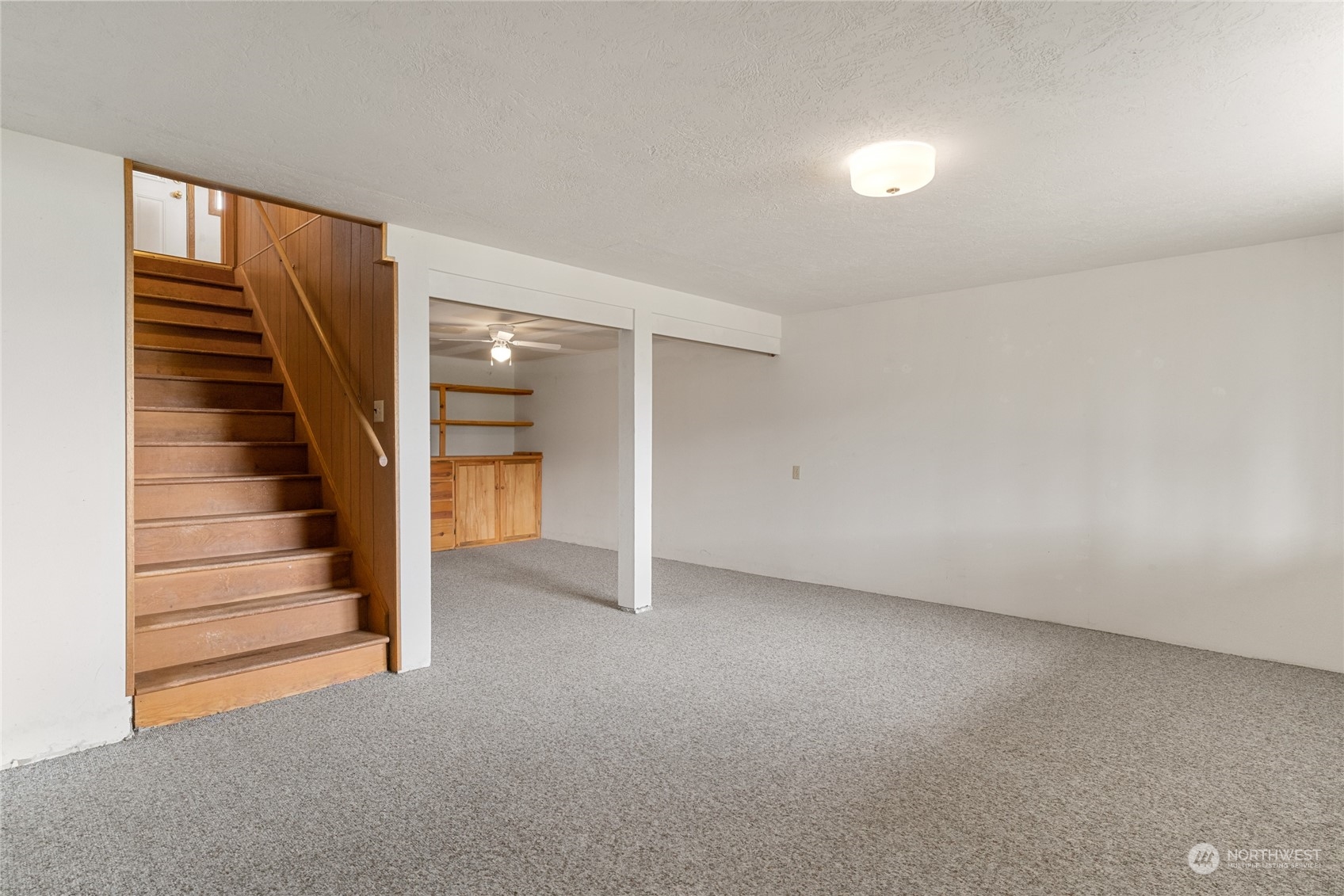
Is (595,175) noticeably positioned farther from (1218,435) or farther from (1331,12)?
(1218,435)

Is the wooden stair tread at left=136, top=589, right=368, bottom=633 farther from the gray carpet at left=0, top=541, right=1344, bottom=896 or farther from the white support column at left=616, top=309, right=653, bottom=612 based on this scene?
the white support column at left=616, top=309, right=653, bottom=612

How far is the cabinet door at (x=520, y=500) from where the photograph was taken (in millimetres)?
7805

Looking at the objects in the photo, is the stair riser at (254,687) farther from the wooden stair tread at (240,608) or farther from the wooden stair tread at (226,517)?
the wooden stair tread at (226,517)

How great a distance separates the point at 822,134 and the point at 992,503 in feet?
10.7

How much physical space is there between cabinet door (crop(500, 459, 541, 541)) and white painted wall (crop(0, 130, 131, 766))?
5.12 m

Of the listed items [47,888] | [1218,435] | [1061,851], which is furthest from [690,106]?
[1218,435]

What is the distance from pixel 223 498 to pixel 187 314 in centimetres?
176

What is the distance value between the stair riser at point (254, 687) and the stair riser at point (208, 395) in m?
2.01

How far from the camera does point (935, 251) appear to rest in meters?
3.95

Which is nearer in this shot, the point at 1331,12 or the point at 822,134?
the point at 1331,12

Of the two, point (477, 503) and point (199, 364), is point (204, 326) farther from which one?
point (477, 503)

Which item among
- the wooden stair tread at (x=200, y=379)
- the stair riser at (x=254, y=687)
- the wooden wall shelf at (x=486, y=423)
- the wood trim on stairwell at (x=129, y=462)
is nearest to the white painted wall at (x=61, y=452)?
the wood trim on stairwell at (x=129, y=462)

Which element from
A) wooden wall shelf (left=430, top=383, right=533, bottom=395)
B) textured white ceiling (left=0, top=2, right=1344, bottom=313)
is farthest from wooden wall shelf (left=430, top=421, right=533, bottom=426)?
textured white ceiling (left=0, top=2, right=1344, bottom=313)

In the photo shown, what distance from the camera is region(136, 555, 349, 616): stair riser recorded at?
3.18m
